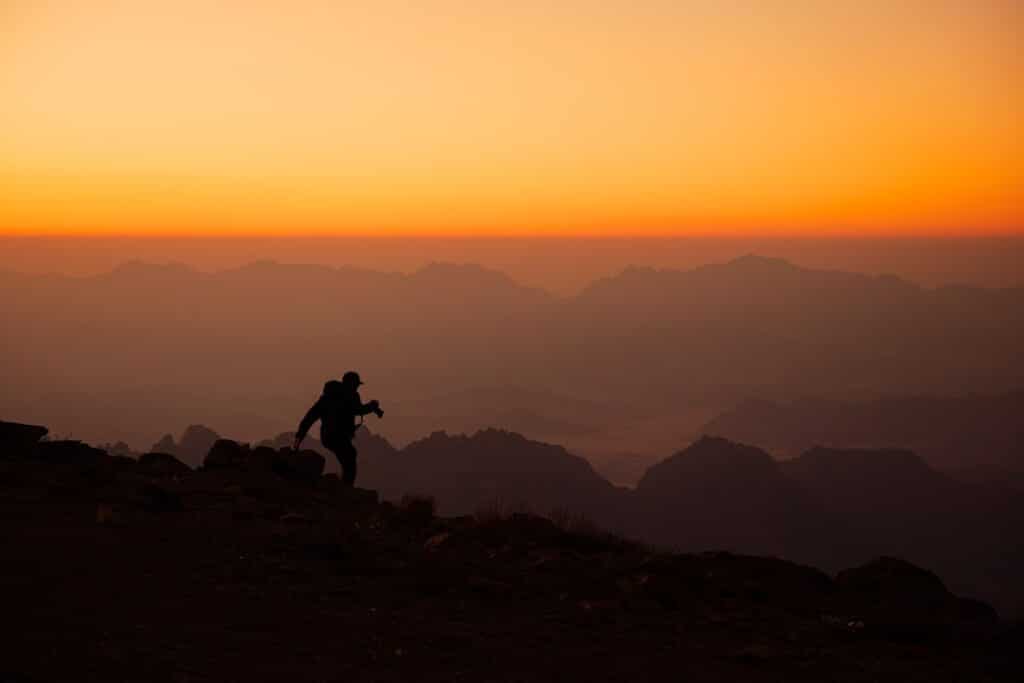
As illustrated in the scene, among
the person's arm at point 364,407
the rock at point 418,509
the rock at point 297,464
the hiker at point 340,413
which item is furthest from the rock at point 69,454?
the rock at point 418,509

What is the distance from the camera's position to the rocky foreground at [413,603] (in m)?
7.30

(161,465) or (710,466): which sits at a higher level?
(161,465)

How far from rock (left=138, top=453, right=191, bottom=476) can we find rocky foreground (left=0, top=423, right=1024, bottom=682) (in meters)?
1.96

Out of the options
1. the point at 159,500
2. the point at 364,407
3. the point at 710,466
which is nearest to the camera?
the point at 159,500

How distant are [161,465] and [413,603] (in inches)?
364

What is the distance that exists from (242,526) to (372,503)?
12.2 ft

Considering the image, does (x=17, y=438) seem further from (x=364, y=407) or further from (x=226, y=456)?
(x=364, y=407)

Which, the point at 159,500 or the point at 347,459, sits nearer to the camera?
the point at 159,500

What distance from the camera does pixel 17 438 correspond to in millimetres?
16766

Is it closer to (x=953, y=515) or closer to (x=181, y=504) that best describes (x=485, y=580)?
(x=181, y=504)

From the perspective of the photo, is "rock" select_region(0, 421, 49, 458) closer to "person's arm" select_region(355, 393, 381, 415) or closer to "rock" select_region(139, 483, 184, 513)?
"rock" select_region(139, 483, 184, 513)

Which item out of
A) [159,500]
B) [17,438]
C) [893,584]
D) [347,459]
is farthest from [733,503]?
[159,500]

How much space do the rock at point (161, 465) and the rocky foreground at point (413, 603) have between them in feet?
6.43

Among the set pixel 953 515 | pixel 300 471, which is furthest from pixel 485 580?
pixel 953 515
